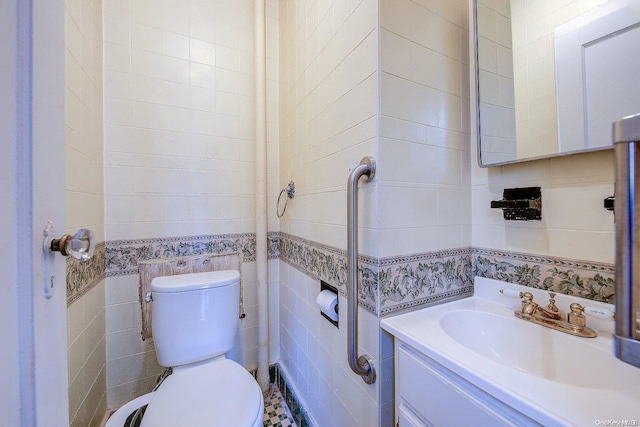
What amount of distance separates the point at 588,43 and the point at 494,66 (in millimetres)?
263

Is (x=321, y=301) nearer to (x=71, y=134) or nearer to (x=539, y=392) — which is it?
(x=539, y=392)

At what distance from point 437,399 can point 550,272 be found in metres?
0.57

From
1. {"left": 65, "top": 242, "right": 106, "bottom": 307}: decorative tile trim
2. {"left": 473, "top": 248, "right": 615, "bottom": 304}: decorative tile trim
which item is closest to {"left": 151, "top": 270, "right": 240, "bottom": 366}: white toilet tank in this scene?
{"left": 65, "top": 242, "right": 106, "bottom": 307}: decorative tile trim

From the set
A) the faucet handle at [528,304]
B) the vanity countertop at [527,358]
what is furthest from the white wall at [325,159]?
the faucet handle at [528,304]

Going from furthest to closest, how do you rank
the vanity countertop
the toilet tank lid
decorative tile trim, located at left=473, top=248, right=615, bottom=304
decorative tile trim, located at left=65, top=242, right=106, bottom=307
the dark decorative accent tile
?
the dark decorative accent tile, the toilet tank lid, decorative tile trim, located at left=65, top=242, right=106, bottom=307, decorative tile trim, located at left=473, top=248, right=615, bottom=304, the vanity countertop

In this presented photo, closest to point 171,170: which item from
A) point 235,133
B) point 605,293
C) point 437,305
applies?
point 235,133

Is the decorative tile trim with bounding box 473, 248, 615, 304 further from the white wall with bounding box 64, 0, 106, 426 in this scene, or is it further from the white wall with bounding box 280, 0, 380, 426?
the white wall with bounding box 64, 0, 106, 426

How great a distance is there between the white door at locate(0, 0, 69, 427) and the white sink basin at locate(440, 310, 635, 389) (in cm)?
92

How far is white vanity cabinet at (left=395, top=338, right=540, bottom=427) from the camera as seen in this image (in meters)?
0.51

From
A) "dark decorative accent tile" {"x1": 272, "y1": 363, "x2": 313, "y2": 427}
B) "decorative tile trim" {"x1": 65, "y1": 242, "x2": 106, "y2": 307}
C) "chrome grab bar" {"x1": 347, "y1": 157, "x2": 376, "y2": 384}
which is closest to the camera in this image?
"chrome grab bar" {"x1": 347, "y1": 157, "x2": 376, "y2": 384}

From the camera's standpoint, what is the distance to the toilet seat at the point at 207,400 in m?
0.84

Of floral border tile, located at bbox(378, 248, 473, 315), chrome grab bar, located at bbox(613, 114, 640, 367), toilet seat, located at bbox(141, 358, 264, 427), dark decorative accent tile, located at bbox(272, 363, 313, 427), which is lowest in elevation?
dark decorative accent tile, located at bbox(272, 363, 313, 427)

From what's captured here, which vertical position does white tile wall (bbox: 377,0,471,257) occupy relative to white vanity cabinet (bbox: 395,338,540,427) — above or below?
above

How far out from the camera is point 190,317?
1.16 meters
